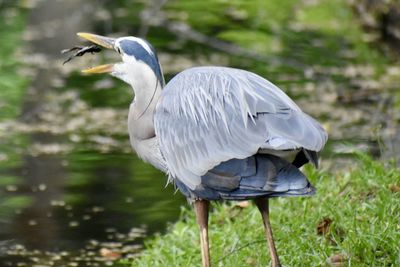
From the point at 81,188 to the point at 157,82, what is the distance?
10.9 ft

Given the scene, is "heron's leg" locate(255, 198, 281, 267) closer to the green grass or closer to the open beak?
the green grass

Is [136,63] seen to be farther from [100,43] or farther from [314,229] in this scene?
[314,229]

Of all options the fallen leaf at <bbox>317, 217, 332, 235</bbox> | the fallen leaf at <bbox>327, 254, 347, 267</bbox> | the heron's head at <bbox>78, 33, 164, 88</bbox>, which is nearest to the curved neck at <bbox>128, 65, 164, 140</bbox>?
the heron's head at <bbox>78, 33, 164, 88</bbox>

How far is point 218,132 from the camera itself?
16.2 feet

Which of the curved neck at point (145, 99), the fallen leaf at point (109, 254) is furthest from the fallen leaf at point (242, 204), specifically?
the curved neck at point (145, 99)

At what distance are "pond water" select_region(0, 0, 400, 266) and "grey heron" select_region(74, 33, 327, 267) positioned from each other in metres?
1.64

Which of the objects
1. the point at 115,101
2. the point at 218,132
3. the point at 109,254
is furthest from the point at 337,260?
the point at 115,101

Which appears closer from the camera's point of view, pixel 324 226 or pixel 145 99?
pixel 145 99

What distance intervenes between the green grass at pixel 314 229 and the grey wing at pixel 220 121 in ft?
2.83

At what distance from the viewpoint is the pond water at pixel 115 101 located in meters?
Answer: 7.62

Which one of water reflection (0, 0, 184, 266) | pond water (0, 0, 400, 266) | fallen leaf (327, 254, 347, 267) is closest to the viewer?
fallen leaf (327, 254, 347, 267)

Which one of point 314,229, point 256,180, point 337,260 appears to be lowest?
point 314,229

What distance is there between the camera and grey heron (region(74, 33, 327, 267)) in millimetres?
4699

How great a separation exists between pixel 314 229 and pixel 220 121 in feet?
4.39
